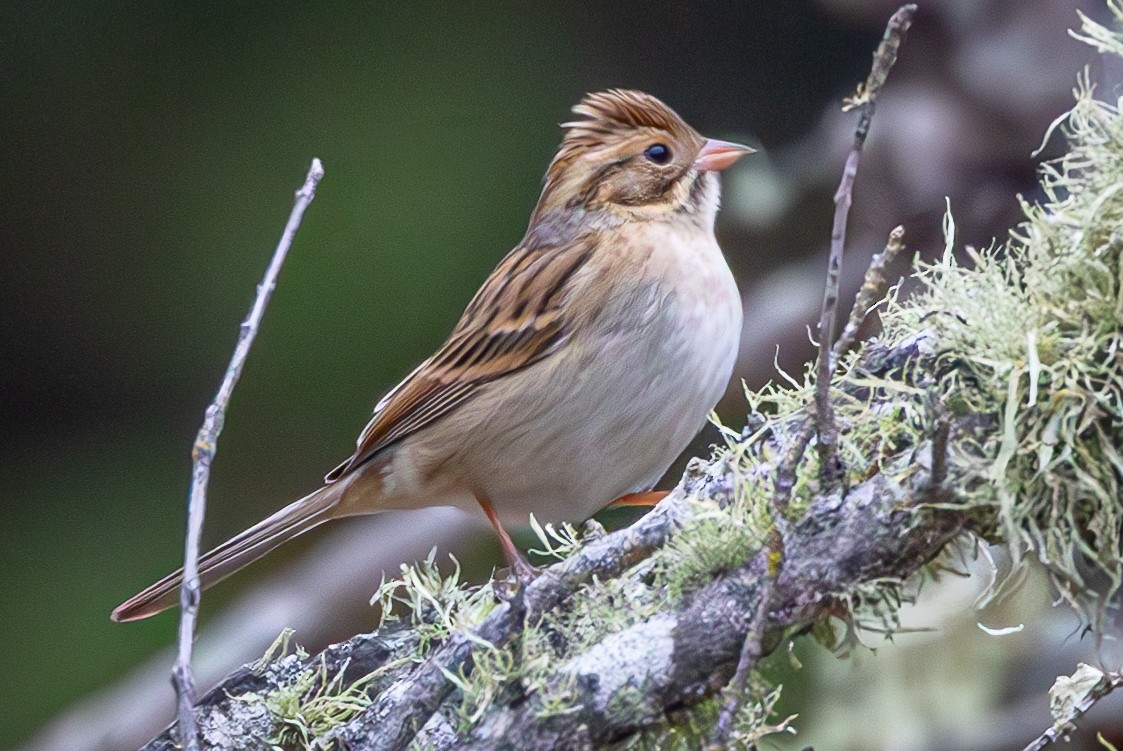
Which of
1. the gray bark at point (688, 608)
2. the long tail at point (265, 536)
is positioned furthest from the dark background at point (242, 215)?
the gray bark at point (688, 608)

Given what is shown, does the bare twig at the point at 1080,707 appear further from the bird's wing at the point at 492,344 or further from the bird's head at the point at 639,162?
the bird's head at the point at 639,162

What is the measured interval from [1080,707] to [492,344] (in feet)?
4.14

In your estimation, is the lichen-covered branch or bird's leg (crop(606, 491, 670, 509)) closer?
the lichen-covered branch

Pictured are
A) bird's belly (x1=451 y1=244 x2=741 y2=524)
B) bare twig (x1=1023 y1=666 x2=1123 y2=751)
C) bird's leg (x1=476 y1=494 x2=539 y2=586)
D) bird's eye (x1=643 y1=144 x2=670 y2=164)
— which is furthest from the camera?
bird's eye (x1=643 y1=144 x2=670 y2=164)

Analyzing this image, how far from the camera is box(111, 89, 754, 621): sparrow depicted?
7.55 feet

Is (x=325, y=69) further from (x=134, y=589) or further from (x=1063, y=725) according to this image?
(x=1063, y=725)

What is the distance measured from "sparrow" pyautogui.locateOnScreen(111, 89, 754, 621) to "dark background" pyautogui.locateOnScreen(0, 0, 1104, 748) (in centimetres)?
73

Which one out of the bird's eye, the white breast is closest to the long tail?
the white breast

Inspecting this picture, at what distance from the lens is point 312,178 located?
1590mm

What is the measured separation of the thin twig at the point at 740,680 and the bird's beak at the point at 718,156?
1332 mm

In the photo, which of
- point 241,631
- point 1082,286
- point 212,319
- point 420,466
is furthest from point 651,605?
point 212,319

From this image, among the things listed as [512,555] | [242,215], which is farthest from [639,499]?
[242,215]

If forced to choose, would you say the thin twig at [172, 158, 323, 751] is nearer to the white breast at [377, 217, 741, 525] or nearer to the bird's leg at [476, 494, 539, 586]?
the bird's leg at [476, 494, 539, 586]

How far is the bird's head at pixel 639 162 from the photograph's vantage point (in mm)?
2561
